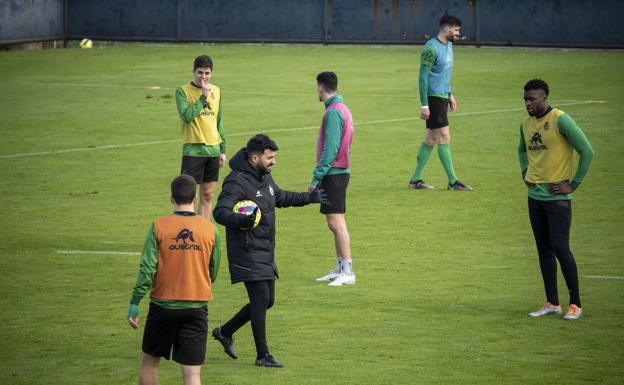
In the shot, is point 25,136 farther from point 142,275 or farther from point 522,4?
point 522,4

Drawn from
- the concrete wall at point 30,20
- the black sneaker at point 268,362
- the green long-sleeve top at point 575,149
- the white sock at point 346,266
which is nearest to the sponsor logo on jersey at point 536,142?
the green long-sleeve top at point 575,149

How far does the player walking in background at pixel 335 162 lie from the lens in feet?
44.7

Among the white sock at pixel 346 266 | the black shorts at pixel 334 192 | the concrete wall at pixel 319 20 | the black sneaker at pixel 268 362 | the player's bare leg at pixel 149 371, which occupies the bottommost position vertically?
the black sneaker at pixel 268 362

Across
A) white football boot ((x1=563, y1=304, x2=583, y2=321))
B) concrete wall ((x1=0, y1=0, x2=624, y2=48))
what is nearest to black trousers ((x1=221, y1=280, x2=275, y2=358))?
white football boot ((x1=563, y1=304, x2=583, y2=321))

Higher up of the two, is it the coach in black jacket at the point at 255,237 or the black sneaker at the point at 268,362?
the coach in black jacket at the point at 255,237

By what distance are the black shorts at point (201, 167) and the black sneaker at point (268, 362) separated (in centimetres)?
565

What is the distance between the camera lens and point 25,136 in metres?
26.2

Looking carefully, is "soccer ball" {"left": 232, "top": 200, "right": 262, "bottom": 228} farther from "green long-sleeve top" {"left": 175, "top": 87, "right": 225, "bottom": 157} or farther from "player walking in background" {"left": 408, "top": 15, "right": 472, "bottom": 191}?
"player walking in background" {"left": 408, "top": 15, "right": 472, "bottom": 191}

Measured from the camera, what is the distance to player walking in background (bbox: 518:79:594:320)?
1230 centimetres

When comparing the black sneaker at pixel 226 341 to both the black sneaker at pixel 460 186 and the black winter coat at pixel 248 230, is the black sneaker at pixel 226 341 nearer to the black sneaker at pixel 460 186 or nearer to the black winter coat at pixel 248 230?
the black winter coat at pixel 248 230

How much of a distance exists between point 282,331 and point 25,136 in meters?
15.4

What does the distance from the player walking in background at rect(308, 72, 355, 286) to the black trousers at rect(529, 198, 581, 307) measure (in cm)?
228

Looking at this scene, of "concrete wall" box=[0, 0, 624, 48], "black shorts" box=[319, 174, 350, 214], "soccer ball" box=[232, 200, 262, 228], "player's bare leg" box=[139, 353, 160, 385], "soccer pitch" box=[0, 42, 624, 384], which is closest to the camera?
"player's bare leg" box=[139, 353, 160, 385]

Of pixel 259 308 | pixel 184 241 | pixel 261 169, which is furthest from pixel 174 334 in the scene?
pixel 261 169
